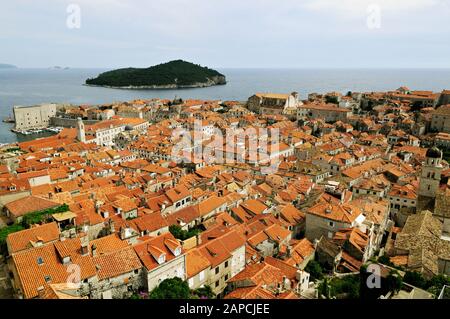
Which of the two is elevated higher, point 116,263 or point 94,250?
point 94,250

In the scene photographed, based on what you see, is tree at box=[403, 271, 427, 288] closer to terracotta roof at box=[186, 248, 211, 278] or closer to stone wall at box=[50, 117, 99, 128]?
terracotta roof at box=[186, 248, 211, 278]

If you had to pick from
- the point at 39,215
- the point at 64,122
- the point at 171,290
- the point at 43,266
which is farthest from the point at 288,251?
the point at 64,122

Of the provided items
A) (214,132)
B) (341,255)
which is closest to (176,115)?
(214,132)

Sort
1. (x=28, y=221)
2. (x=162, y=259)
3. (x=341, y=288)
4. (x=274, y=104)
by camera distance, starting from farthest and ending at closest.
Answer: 1. (x=274, y=104)
2. (x=28, y=221)
3. (x=341, y=288)
4. (x=162, y=259)

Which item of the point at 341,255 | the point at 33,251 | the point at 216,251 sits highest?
the point at 33,251

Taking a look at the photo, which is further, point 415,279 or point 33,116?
point 33,116

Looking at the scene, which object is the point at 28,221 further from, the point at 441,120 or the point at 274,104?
the point at 274,104
